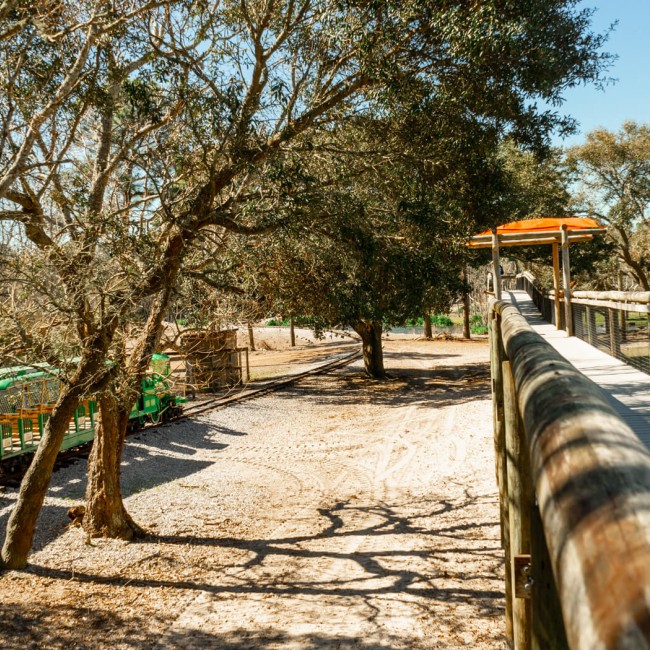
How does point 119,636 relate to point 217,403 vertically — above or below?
below

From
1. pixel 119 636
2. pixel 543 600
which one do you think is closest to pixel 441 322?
pixel 119 636

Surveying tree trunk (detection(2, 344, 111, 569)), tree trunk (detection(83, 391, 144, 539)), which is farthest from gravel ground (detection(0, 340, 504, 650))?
tree trunk (detection(2, 344, 111, 569))

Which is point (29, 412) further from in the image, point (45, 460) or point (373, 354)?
point (373, 354)

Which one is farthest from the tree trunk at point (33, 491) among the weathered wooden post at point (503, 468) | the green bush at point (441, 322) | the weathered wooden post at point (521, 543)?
the green bush at point (441, 322)

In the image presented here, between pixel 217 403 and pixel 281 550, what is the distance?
1304 cm

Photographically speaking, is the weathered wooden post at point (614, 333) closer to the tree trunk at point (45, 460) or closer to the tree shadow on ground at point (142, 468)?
the tree trunk at point (45, 460)

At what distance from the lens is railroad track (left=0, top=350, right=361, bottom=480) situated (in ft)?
46.6

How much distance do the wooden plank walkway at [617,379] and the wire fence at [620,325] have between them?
122mm

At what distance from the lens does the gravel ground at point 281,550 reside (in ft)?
27.0

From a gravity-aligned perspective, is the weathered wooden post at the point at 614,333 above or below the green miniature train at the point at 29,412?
above

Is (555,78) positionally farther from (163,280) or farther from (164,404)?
(164,404)

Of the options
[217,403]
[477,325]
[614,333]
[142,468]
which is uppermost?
[614,333]

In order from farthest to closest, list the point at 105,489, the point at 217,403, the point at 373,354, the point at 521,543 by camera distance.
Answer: the point at 373,354, the point at 217,403, the point at 105,489, the point at 521,543

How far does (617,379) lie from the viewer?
6.64 m
